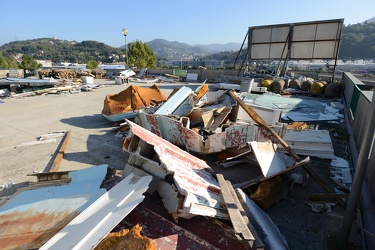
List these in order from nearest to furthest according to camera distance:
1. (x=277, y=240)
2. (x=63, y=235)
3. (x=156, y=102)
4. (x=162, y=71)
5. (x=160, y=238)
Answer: (x=63, y=235) < (x=160, y=238) < (x=277, y=240) < (x=156, y=102) < (x=162, y=71)

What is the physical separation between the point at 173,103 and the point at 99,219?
4.05m

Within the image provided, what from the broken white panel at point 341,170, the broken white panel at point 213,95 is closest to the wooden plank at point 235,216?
the broken white panel at point 341,170

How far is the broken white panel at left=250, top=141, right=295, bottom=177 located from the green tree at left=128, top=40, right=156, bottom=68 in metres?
33.2

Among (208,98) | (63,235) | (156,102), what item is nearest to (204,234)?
(63,235)

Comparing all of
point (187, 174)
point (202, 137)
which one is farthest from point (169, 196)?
point (202, 137)

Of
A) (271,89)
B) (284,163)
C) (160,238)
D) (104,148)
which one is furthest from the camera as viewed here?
(271,89)

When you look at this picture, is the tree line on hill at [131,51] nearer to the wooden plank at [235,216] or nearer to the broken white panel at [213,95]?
the broken white panel at [213,95]

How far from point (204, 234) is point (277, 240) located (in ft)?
2.53

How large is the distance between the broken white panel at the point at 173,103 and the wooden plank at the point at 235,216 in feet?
10.0

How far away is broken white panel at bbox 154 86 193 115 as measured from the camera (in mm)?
5573

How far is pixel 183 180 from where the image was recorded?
2723mm

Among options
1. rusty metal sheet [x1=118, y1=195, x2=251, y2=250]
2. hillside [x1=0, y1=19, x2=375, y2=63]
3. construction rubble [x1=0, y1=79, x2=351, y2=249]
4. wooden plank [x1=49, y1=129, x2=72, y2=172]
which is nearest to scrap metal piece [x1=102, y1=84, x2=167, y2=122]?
wooden plank [x1=49, y1=129, x2=72, y2=172]

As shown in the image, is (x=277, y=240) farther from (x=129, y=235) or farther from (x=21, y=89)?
(x=21, y=89)

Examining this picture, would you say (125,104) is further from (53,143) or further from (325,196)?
(325,196)
